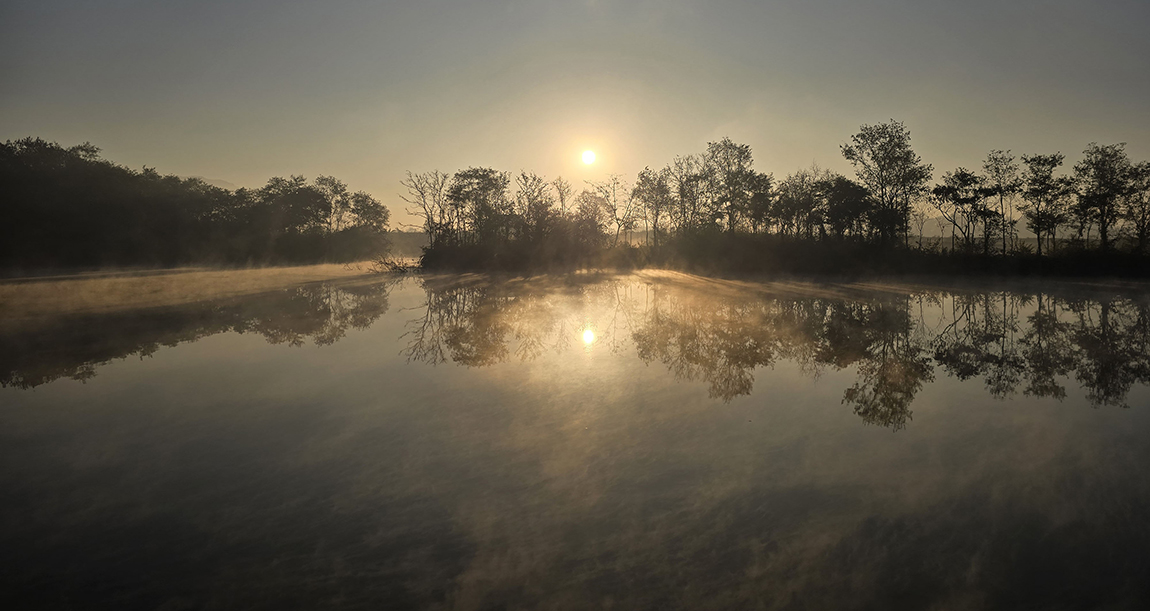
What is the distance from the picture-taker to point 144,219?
165 ft

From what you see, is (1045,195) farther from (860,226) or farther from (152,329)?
(152,329)

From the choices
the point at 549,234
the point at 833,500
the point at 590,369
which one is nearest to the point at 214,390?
the point at 590,369

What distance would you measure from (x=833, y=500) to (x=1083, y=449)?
3.71 m

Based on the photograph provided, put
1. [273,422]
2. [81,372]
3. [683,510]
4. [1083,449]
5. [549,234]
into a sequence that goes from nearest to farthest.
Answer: [683,510]
[1083,449]
[273,422]
[81,372]
[549,234]

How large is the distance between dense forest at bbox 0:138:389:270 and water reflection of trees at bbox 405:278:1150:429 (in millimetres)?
44686

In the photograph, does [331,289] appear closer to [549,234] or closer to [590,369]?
[549,234]

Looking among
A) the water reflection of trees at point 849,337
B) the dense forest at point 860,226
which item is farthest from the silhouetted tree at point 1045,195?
the water reflection of trees at point 849,337

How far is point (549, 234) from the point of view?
39.4 metres

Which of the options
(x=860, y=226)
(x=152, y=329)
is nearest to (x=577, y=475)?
(x=152, y=329)

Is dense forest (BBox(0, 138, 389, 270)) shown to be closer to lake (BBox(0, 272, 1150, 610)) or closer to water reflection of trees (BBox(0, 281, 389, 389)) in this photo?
water reflection of trees (BBox(0, 281, 389, 389))

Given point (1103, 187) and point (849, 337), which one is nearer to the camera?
point (849, 337)

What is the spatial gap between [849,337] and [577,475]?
10270 mm

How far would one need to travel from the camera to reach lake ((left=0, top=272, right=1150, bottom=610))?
3521mm

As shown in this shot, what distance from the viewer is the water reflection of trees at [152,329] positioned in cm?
1005
